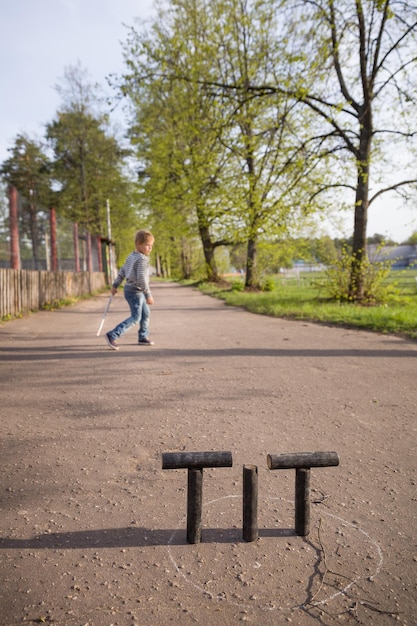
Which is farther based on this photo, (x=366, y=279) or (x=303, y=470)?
(x=366, y=279)

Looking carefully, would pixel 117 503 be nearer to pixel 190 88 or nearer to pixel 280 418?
pixel 280 418

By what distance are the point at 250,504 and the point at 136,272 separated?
5.77m

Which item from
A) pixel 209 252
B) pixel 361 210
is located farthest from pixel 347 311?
pixel 209 252

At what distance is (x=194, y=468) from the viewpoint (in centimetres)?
211

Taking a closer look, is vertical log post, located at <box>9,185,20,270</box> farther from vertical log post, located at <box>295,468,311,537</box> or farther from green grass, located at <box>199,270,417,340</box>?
vertical log post, located at <box>295,468,311,537</box>

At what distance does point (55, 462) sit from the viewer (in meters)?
2.95

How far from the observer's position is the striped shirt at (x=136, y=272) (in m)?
7.45


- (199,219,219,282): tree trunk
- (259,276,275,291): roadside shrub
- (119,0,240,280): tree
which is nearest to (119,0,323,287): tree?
(119,0,240,280): tree

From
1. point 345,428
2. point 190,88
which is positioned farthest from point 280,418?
point 190,88

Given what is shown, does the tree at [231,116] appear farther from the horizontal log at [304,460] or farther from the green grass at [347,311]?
the horizontal log at [304,460]

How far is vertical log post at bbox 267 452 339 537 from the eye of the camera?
215cm

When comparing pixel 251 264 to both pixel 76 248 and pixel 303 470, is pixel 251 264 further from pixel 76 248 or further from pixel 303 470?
pixel 303 470

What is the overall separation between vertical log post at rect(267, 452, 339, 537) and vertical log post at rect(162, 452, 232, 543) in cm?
26

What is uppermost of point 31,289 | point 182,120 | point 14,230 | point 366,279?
point 182,120
